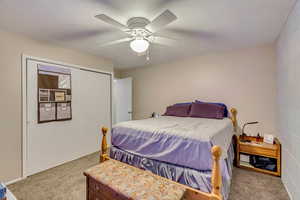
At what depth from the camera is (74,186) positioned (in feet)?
6.68

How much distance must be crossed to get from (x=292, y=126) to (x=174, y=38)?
1978mm

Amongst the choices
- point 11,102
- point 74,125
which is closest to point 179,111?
point 74,125

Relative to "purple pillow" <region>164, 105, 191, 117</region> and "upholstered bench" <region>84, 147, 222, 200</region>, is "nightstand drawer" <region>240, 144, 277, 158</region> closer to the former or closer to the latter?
"purple pillow" <region>164, 105, 191, 117</region>

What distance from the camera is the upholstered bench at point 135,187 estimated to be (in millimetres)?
1169

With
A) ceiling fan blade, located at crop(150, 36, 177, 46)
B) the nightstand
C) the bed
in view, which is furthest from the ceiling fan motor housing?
the nightstand

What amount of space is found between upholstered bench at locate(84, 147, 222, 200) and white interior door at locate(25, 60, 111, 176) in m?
1.54

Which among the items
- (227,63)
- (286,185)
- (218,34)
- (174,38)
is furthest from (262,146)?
(174,38)

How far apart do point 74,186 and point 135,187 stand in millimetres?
1323

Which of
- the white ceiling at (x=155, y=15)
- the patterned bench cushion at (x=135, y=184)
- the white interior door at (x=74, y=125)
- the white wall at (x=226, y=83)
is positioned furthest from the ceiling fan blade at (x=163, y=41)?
the patterned bench cushion at (x=135, y=184)

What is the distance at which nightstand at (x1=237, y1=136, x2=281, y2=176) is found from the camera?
223 cm

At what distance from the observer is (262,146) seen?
2.31 meters

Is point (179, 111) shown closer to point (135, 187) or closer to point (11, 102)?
point (135, 187)

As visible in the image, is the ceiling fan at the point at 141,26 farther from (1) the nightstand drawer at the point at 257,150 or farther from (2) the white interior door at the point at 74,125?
(1) the nightstand drawer at the point at 257,150

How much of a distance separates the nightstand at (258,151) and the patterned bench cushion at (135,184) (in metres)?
1.81
